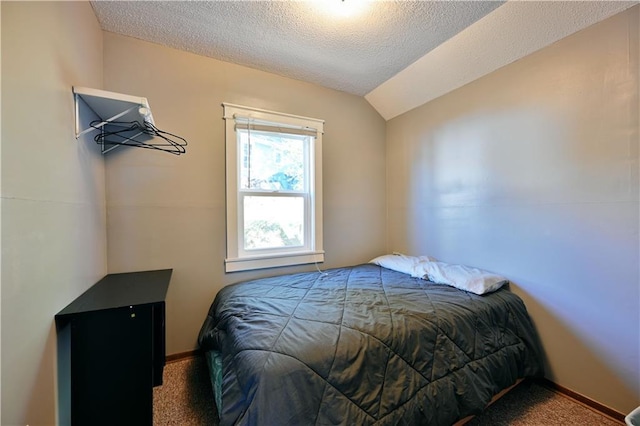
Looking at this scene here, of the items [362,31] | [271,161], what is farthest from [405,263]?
[362,31]

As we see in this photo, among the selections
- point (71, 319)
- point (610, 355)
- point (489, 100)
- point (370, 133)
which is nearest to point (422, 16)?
point (489, 100)

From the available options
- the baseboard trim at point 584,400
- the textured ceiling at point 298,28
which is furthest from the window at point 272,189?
the baseboard trim at point 584,400

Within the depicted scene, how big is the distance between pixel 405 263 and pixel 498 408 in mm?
1224

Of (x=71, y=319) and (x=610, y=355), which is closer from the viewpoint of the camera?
(x=71, y=319)

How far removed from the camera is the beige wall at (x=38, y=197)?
864 mm

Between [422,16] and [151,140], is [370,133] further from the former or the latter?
[151,140]

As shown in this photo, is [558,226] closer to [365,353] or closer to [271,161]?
[365,353]

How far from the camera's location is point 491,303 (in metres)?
1.75

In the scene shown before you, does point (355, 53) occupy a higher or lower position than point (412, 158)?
higher

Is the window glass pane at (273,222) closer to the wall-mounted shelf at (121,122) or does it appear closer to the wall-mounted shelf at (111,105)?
the wall-mounted shelf at (121,122)

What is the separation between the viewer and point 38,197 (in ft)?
3.40

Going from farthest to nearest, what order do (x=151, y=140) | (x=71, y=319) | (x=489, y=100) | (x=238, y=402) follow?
(x=489, y=100) < (x=151, y=140) < (x=71, y=319) < (x=238, y=402)

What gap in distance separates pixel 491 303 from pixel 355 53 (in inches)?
87.2

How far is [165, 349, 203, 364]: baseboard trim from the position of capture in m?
2.07
